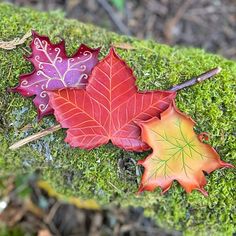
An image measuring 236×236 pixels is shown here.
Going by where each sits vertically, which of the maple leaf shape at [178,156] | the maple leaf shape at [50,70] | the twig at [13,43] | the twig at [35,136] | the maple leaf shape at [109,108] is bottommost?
the maple leaf shape at [178,156]

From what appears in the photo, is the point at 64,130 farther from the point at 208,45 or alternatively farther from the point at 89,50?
the point at 208,45

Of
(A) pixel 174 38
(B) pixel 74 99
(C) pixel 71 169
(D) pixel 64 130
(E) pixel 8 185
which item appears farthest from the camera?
(A) pixel 174 38

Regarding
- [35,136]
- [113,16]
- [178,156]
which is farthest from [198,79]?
[113,16]

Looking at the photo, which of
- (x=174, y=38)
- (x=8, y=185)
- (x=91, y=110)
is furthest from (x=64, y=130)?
(x=174, y=38)

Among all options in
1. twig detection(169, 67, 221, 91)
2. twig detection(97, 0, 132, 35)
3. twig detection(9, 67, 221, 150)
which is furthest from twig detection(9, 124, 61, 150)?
twig detection(97, 0, 132, 35)

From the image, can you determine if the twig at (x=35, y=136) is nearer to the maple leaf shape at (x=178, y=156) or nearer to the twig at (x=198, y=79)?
the maple leaf shape at (x=178, y=156)

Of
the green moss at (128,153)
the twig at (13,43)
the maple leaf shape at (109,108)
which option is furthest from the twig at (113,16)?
the maple leaf shape at (109,108)

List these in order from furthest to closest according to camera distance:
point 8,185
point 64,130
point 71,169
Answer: point 8,185 → point 71,169 → point 64,130
